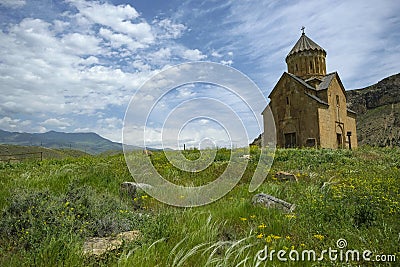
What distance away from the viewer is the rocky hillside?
61938mm

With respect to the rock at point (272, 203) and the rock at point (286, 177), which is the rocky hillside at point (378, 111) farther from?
the rock at point (272, 203)

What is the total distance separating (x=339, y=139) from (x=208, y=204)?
30284 millimetres

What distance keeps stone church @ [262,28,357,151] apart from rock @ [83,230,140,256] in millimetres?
26622

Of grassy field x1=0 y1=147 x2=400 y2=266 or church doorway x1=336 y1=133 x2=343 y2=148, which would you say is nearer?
grassy field x1=0 y1=147 x2=400 y2=266

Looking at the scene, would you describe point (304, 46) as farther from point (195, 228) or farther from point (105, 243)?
point (105, 243)

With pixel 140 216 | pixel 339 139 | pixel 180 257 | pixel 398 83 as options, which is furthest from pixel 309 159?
pixel 398 83

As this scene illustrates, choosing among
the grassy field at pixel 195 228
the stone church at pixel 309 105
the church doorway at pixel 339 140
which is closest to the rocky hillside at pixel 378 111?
the church doorway at pixel 339 140

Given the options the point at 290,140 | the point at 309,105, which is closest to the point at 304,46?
the point at 309,105

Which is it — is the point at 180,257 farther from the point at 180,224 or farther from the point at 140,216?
the point at 140,216

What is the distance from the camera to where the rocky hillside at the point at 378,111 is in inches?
2438

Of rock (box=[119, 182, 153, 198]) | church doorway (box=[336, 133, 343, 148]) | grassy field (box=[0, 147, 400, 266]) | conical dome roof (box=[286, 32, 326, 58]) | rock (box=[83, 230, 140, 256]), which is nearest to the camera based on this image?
grassy field (box=[0, 147, 400, 266])

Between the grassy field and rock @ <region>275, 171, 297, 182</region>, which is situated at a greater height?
rock @ <region>275, 171, 297, 182</region>

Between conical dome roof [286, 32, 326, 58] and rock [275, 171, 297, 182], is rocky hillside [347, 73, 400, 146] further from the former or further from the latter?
rock [275, 171, 297, 182]

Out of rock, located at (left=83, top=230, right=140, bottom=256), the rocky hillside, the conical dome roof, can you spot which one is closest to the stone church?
the conical dome roof
